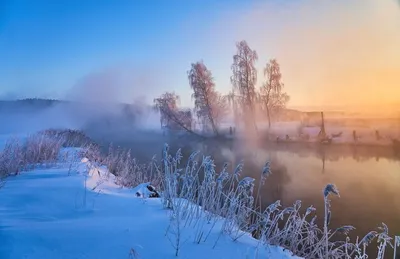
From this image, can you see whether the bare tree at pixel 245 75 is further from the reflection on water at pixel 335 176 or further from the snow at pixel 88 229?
the snow at pixel 88 229

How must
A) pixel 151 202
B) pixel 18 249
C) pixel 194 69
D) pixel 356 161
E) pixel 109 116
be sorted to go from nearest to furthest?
1. pixel 18 249
2. pixel 151 202
3. pixel 356 161
4. pixel 194 69
5. pixel 109 116

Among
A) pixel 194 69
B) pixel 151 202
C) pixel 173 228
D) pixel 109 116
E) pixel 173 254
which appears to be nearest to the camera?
pixel 173 254

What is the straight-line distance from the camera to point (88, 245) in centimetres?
236

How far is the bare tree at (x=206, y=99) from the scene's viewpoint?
21.7 meters

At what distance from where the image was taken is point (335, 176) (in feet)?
39.5

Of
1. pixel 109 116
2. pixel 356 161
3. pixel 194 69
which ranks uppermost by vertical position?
pixel 194 69

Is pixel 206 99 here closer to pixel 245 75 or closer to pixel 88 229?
pixel 245 75

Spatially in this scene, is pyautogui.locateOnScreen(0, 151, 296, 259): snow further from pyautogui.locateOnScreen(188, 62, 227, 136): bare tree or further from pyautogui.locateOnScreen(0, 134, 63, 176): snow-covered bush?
pyautogui.locateOnScreen(188, 62, 227, 136): bare tree

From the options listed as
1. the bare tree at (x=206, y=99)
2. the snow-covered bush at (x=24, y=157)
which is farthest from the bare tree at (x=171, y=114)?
the snow-covered bush at (x=24, y=157)

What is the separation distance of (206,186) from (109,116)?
2244 cm

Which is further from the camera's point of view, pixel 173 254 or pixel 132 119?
pixel 132 119

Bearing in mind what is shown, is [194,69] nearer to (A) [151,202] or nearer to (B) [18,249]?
(A) [151,202]

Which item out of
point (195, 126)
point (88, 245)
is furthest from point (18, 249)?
point (195, 126)

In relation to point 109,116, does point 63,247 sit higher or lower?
lower
